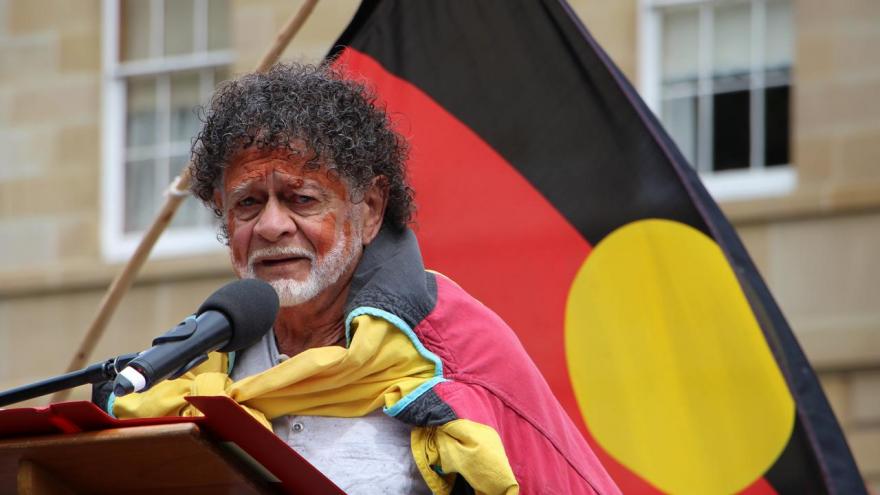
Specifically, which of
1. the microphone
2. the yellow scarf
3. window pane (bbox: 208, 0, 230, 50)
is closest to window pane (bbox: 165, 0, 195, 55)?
window pane (bbox: 208, 0, 230, 50)

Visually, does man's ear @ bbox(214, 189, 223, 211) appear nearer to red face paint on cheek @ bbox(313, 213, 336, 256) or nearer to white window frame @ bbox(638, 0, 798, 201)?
red face paint on cheek @ bbox(313, 213, 336, 256)

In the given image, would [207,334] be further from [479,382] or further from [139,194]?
[139,194]

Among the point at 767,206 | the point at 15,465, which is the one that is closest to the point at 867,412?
the point at 767,206

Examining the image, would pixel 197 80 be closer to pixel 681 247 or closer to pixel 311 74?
pixel 681 247

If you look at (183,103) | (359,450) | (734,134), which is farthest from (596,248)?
(183,103)

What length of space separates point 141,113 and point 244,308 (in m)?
7.62

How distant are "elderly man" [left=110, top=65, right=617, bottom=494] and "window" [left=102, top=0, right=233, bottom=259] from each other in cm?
644

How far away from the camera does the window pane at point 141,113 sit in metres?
10.5

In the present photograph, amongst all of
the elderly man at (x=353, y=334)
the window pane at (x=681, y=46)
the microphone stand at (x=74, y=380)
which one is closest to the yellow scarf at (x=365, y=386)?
the elderly man at (x=353, y=334)

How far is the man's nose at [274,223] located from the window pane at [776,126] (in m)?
5.43

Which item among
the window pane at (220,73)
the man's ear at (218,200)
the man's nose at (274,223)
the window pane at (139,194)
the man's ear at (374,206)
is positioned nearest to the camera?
the man's nose at (274,223)

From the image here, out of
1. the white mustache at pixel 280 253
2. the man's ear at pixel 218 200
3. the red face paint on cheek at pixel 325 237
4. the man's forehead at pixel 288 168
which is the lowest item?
the white mustache at pixel 280 253

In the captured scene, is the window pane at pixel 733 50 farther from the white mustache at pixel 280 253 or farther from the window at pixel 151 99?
the white mustache at pixel 280 253

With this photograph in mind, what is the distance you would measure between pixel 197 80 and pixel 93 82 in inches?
24.1
